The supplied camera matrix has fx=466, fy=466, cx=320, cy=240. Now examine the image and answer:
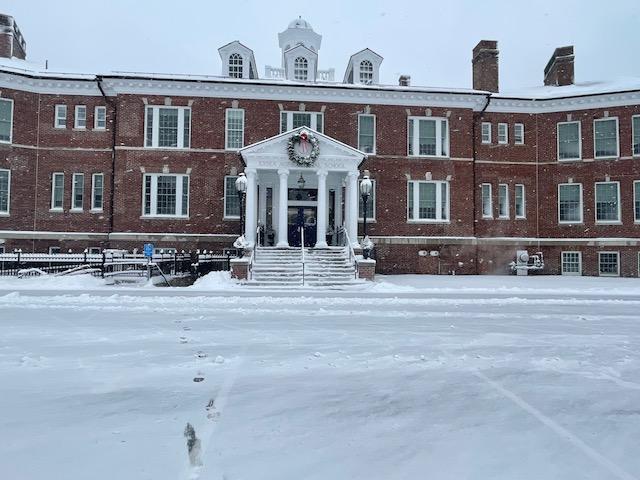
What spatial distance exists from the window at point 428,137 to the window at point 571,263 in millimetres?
9123

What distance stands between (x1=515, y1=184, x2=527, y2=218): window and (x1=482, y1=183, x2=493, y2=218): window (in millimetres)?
1630

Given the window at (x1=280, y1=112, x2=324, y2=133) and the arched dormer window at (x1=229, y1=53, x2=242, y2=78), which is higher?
the arched dormer window at (x1=229, y1=53, x2=242, y2=78)

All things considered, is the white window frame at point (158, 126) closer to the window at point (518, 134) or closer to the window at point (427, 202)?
the window at point (427, 202)

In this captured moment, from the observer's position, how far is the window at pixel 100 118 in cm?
2556

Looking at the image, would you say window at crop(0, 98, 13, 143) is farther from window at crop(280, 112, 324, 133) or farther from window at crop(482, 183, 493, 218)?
window at crop(482, 183, 493, 218)

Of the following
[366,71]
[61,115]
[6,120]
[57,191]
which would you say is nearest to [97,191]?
[57,191]

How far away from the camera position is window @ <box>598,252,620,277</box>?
1024 inches

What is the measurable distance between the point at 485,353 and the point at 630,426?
277 cm

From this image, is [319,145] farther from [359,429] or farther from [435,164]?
[359,429]

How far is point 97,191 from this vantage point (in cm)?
2550

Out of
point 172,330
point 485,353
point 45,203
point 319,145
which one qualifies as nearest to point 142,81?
point 45,203

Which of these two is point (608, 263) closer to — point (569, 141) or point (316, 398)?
point (569, 141)

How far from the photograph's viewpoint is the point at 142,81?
24688 millimetres

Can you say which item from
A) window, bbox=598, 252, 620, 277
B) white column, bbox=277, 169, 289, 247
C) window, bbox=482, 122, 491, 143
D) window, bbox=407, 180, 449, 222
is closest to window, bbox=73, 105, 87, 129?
white column, bbox=277, 169, 289, 247
